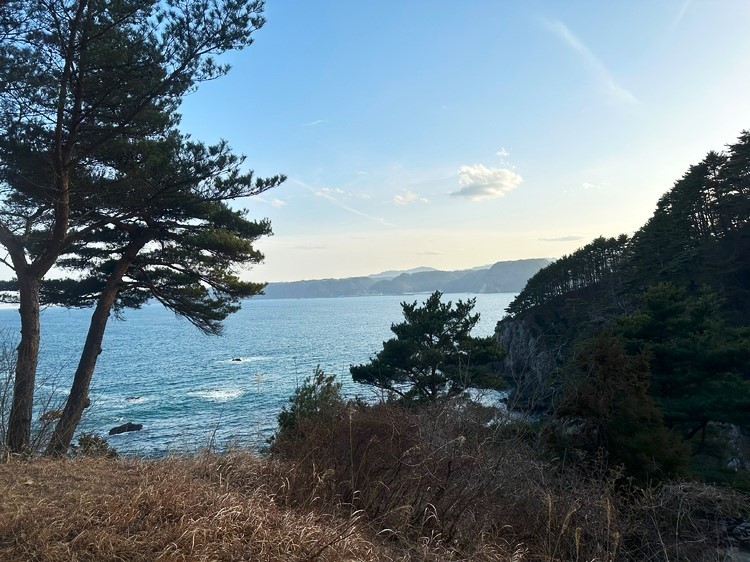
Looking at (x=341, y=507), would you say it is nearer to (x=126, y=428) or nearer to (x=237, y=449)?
(x=237, y=449)

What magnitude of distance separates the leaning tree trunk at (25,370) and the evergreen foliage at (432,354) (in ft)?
38.7

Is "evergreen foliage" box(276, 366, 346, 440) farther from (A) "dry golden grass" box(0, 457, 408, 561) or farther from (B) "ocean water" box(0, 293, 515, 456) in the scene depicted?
(A) "dry golden grass" box(0, 457, 408, 561)

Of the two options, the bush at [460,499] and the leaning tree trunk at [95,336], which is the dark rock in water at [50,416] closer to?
the leaning tree trunk at [95,336]

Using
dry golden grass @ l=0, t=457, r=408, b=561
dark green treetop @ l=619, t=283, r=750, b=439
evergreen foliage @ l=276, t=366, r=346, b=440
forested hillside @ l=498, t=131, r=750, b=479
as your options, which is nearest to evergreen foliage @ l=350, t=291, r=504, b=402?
forested hillside @ l=498, t=131, r=750, b=479

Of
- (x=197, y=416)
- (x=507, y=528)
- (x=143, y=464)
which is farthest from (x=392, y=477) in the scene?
(x=197, y=416)

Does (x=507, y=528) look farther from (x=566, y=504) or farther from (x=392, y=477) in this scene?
(x=392, y=477)

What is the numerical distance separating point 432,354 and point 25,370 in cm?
1346

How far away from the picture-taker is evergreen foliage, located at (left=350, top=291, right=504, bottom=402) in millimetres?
19000

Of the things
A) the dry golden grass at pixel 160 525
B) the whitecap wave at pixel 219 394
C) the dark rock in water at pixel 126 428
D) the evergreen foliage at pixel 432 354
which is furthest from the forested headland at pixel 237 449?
the whitecap wave at pixel 219 394

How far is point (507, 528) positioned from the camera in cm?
461

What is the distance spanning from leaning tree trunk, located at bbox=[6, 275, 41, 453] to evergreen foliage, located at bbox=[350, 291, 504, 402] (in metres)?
11.8

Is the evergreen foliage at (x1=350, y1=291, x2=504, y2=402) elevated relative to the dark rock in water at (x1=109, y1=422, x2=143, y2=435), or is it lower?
elevated

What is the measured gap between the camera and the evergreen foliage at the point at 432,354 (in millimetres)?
19000

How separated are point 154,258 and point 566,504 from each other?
10.1 m
